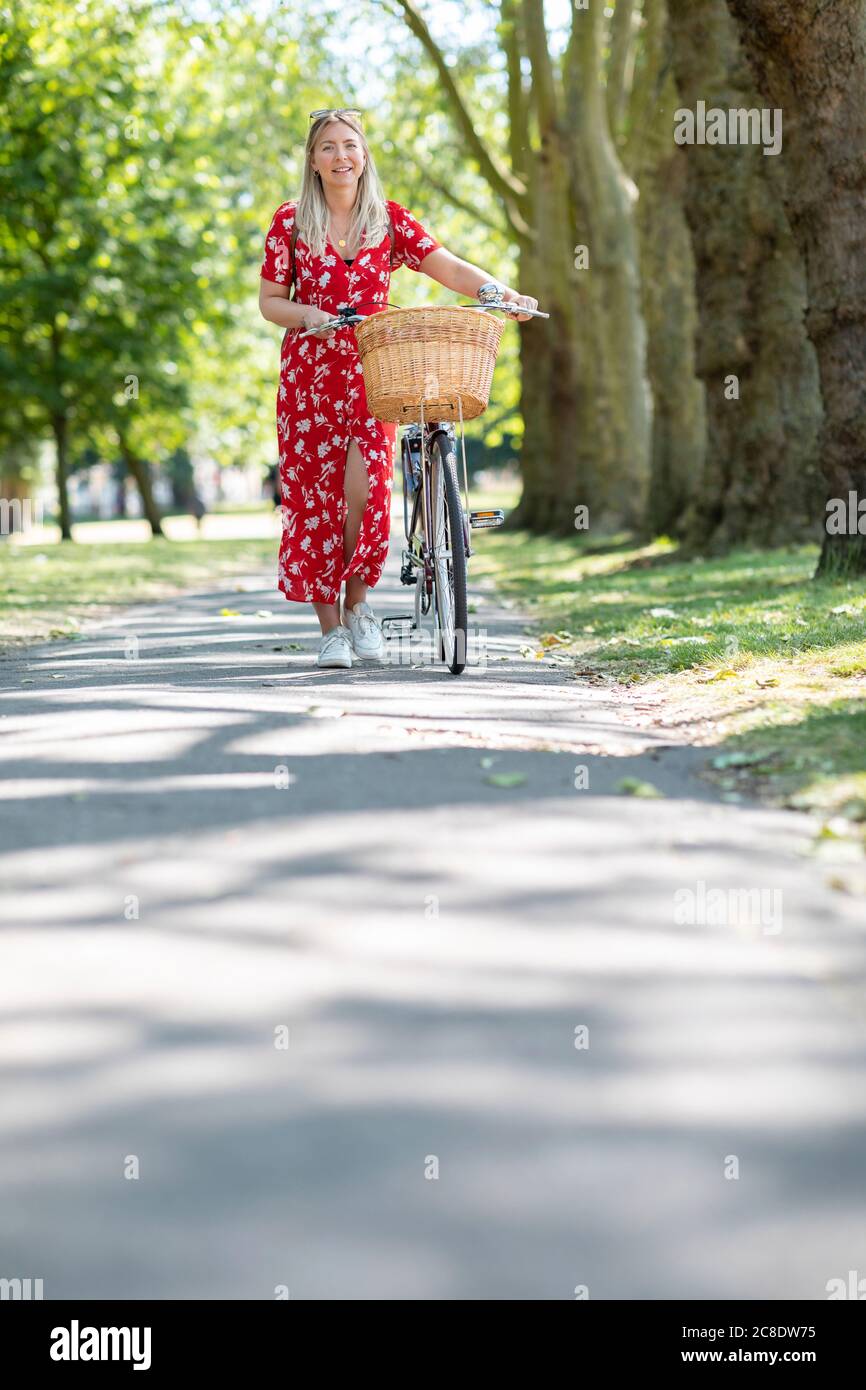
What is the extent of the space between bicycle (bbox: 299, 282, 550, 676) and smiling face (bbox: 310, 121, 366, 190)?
594mm

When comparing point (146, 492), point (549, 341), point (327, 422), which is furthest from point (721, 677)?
point (146, 492)

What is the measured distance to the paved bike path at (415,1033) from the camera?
7.84 feet

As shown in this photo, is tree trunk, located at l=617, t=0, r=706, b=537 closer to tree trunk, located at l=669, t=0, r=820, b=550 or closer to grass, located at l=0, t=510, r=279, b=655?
tree trunk, located at l=669, t=0, r=820, b=550

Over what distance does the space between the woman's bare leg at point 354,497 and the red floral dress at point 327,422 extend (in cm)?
3

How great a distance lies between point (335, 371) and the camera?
8.22m

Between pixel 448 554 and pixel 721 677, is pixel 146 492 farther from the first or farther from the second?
pixel 721 677

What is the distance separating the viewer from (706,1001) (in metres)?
3.29

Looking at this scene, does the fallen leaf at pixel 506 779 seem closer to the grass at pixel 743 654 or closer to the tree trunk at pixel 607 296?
the grass at pixel 743 654

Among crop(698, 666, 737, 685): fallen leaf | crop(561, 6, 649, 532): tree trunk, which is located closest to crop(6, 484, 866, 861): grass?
crop(698, 666, 737, 685): fallen leaf

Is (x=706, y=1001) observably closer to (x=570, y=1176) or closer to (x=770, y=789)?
(x=570, y=1176)

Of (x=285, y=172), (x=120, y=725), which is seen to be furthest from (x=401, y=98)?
(x=120, y=725)

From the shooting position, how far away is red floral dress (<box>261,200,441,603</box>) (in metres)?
8.06

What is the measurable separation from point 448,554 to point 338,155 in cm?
173
